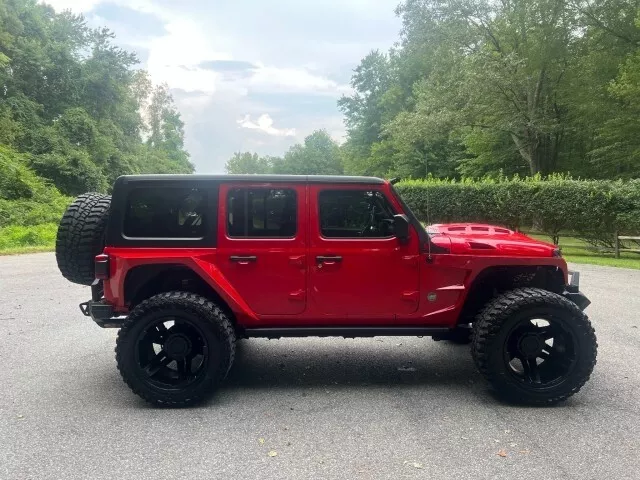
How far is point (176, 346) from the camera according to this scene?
13.5ft

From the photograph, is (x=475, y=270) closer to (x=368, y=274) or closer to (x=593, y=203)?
(x=368, y=274)

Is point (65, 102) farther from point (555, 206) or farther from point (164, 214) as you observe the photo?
point (164, 214)

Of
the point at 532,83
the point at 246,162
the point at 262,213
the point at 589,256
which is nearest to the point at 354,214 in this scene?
the point at 262,213

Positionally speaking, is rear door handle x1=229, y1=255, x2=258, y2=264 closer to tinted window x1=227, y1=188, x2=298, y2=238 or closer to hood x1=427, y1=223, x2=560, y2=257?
tinted window x1=227, y1=188, x2=298, y2=238

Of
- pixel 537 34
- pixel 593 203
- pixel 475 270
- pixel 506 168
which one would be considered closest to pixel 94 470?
pixel 475 270

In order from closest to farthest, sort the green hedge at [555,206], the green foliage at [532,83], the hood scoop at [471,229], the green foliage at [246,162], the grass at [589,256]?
the hood scoop at [471,229], the grass at [589,256], the green hedge at [555,206], the green foliage at [532,83], the green foliage at [246,162]

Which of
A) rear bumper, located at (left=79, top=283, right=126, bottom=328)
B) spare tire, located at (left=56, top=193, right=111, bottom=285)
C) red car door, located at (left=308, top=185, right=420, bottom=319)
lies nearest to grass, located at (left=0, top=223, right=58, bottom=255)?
spare tire, located at (left=56, top=193, right=111, bottom=285)

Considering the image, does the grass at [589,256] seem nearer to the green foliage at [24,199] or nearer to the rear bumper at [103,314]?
the rear bumper at [103,314]

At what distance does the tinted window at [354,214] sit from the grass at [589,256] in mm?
12111

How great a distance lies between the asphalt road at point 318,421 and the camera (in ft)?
10.2

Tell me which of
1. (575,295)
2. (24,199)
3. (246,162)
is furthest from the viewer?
(246,162)

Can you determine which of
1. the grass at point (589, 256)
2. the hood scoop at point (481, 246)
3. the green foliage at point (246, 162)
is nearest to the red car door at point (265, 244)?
the hood scoop at point (481, 246)

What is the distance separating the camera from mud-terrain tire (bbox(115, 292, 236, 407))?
402 cm

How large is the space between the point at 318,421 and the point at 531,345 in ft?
5.99
